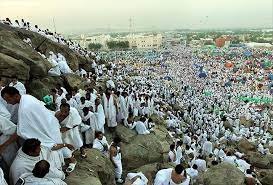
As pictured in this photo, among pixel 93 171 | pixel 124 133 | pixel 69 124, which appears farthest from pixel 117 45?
pixel 69 124

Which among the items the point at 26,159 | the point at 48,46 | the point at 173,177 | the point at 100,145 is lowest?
the point at 100,145

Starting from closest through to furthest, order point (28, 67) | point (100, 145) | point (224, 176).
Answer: point (100, 145) < point (224, 176) < point (28, 67)

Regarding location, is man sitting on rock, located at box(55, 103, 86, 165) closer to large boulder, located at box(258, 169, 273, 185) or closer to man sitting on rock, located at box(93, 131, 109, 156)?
man sitting on rock, located at box(93, 131, 109, 156)

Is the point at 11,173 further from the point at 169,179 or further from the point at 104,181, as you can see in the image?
the point at 104,181

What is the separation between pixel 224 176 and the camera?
8398mm

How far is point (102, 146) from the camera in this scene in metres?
7.42

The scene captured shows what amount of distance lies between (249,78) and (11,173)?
Answer: 3951 centimetres

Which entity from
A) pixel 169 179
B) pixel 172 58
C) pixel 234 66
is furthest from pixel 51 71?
pixel 172 58

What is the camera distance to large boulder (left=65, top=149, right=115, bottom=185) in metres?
5.29

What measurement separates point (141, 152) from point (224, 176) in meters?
2.02

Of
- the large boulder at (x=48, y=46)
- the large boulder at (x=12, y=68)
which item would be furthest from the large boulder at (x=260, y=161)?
the large boulder at (x=12, y=68)

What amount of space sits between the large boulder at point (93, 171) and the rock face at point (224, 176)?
257 cm

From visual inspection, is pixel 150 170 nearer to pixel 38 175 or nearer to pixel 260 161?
pixel 38 175

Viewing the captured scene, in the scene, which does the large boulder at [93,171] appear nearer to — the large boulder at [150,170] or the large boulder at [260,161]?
the large boulder at [150,170]
